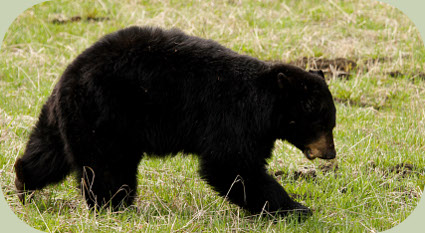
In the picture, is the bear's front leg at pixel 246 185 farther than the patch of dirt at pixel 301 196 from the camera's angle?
No

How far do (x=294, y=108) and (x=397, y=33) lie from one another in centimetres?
614

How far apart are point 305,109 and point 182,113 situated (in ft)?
3.74

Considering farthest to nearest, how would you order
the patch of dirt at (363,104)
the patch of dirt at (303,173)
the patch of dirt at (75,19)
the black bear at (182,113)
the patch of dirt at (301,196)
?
the patch of dirt at (75,19)
the patch of dirt at (363,104)
the patch of dirt at (303,173)
the patch of dirt at (301,196)
the black bear at (182,113)

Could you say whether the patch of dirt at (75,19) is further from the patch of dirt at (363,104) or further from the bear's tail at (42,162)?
the bear's tail at (42,162)

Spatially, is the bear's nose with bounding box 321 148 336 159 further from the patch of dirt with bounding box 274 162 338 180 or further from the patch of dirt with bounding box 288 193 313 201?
the patch of dirt with bounding box 274 162 338 180

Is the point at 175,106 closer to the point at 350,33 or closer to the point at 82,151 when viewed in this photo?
the point at 82,151

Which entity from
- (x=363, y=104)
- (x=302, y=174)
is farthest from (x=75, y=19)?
(x=302, y=174)

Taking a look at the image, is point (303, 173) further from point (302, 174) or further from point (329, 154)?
point (329, 154)

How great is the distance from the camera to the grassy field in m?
5.66

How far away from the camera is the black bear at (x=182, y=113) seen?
541 centimetres

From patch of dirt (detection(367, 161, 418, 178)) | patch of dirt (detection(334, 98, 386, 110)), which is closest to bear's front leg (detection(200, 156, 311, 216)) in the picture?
patch of dirt (detection(367, 161, 418, 178))

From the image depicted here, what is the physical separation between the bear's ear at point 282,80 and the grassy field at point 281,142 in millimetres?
1109

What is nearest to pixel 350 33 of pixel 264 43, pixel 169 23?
pixel 264 43

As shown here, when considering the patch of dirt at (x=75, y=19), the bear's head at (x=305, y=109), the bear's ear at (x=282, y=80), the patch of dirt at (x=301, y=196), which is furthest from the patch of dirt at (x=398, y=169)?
the patch of dirt at (x=75, y=19)
